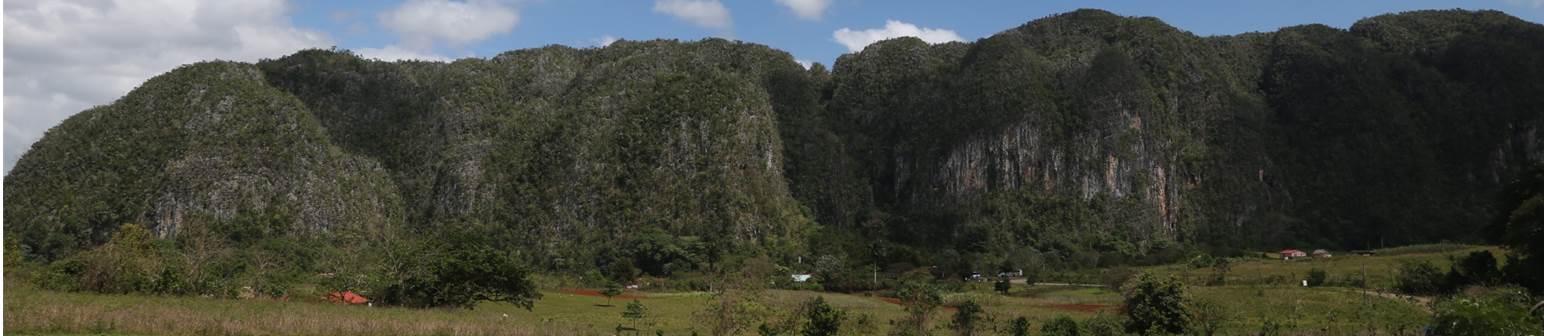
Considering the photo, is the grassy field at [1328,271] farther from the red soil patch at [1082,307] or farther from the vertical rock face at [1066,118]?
the vertical rock face at [1066,118]

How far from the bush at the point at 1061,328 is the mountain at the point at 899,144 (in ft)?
167

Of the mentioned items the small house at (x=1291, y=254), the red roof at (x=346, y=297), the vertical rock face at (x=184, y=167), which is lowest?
the red roof at (x=346, y=297)

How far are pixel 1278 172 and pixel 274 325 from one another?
4244 inches

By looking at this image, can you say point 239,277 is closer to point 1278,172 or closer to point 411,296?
point 411,296

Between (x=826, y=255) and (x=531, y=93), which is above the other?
(x=531, y=93)

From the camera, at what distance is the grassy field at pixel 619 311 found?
2581 centimetres

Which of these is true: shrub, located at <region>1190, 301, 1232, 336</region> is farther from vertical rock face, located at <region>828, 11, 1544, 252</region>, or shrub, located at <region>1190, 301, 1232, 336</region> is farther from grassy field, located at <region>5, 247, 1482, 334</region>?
vertical rock face, located at <region>828, 11, 1544, 252</region>

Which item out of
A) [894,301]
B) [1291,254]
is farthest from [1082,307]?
[1291,254]

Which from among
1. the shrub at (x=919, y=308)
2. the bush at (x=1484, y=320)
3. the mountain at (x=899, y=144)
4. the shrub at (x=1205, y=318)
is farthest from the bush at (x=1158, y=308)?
the mountain at (x=899, y=144)

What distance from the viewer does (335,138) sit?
107 metres

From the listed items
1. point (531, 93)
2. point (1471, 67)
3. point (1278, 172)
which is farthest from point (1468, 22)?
point (531, 93)

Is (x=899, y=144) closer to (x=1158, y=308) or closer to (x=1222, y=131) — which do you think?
(x=1222, y=131)

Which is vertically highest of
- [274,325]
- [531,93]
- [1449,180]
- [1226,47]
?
[1226,47]

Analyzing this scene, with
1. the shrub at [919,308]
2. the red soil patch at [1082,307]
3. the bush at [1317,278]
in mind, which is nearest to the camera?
the shrub at [919,308]
